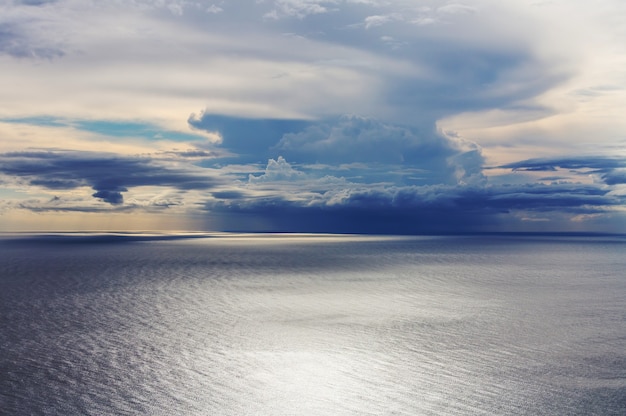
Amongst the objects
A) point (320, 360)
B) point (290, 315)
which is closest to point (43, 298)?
point (290, 315)

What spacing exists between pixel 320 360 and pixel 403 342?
7.19 m

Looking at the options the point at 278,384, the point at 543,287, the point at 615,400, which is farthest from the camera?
the point at 543,287

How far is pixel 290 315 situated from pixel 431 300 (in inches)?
674

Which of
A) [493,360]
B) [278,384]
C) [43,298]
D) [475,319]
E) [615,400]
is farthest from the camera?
[43,298]

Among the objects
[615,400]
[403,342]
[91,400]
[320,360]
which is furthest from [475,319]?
[91,400]

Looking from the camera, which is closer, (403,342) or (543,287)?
(403,342)

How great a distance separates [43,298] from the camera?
58.3m

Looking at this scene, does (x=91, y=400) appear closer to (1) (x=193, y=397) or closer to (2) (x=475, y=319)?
(1) (x=193, y=397)

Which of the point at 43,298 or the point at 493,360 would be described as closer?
the point at 493,360

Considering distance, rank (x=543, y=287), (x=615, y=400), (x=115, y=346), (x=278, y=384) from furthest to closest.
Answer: (x=543, y=287) → (x=115, y=346) → (x=278, y=384) → (x=615, y=400)

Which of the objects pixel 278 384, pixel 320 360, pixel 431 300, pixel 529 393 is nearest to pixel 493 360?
pixel 529 393

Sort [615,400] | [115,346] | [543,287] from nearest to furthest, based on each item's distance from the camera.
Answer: [615,400] < [115,346] < [543,287]

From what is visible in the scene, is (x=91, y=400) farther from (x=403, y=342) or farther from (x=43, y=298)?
(x=43, y=298)

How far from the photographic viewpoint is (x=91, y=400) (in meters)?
25.0
